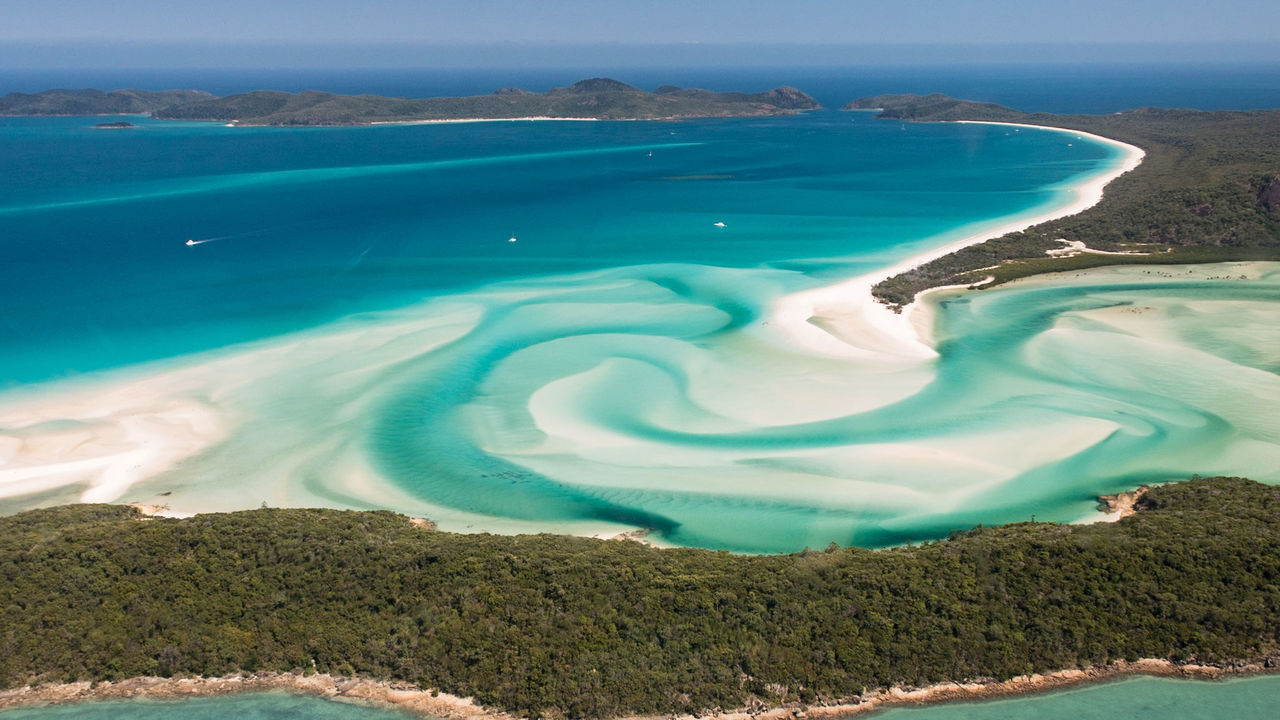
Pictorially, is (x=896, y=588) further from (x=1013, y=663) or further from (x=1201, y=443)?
(x=1201, y=443)

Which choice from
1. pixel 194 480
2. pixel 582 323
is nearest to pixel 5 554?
pixel 194 480

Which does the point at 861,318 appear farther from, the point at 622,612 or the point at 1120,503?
the point at 622,612

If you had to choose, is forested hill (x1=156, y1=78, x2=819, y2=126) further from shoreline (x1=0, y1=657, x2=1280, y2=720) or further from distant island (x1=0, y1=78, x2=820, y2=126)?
shoreline (x1=0, y1=657, x2=1280, y2=720)

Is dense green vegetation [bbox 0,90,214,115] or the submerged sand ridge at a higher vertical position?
dense green vegetation [bbox 0,90,214,115]

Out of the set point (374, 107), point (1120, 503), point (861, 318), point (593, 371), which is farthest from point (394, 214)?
point (374, 107)

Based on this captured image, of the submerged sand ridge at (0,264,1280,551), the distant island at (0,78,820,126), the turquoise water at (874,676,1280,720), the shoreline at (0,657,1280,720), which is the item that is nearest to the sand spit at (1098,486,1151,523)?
the submerged sand ridge at (0,264,1280,551)

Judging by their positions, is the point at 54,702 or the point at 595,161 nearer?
the point at 54,702

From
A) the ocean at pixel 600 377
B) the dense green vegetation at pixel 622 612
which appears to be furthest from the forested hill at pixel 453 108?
the dense green vegetation at pixel 622 612
